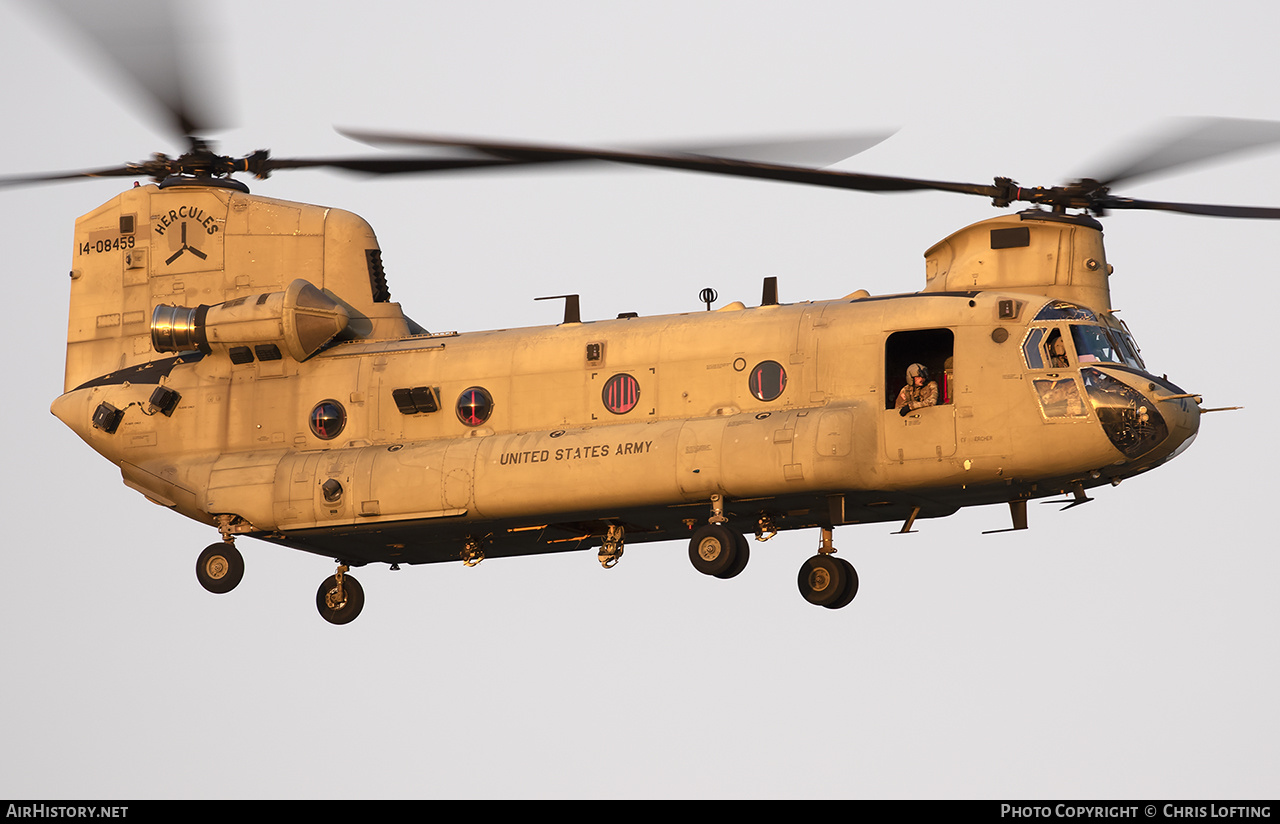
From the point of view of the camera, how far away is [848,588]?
3219 centimetres

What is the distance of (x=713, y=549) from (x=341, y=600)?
7394mm

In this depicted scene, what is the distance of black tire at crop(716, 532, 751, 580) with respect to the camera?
102 ft

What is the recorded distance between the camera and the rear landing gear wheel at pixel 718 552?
3106 centimetres

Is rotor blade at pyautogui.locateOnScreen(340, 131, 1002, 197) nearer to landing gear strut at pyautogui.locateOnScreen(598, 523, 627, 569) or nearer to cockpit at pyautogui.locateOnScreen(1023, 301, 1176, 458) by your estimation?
cockpit at pyautogui.locateOnScreen(1023, 301, 1176, 458)

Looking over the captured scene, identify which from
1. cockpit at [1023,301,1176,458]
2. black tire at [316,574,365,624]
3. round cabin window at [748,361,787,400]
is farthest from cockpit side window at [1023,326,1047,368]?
black tire at [316,574,365,624]

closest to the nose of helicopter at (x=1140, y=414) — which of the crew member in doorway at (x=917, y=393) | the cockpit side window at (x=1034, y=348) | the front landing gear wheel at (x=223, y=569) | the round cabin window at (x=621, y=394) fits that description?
the cockpit side window at (x=1034, y=348)

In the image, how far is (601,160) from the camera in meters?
30.3

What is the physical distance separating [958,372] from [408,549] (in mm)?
9639

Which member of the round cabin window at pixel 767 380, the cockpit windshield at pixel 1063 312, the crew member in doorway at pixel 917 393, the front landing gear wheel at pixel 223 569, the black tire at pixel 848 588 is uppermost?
the cockpit windshield at pixel 1063 312

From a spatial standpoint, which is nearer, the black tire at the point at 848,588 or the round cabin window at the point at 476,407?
the black tire at the point at 848,588

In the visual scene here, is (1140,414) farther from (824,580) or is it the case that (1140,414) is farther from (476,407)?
(476,407)

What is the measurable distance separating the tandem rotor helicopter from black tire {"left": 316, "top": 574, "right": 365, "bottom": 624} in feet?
0.18

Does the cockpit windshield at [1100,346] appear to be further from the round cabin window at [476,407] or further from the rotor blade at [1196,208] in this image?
the round cabin window at [476,407]
